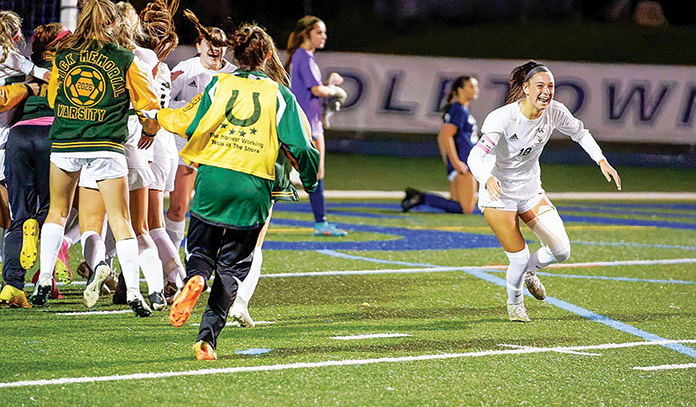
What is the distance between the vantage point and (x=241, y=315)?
613cm

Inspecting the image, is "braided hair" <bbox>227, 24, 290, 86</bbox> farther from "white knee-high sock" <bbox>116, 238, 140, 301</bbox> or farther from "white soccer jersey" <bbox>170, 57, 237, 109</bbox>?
"white soccer jersey" <bbox>170, 57, 237, 109</bbox>

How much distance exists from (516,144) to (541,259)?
875 millimetres

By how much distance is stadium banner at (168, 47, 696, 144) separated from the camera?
66.6 feet

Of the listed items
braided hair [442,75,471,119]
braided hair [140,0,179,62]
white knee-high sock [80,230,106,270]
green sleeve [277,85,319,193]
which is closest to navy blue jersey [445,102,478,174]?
braided hair [442,75,471,119]

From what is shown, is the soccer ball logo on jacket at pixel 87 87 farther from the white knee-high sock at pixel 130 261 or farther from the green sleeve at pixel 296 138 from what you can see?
the green sleeve at pixel 296 138

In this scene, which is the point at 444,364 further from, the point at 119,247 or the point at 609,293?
the point at 609,293

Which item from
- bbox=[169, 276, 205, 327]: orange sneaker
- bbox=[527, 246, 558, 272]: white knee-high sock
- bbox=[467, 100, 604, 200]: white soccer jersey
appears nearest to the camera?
bbox=[169, 276, 205, 327]: orange sneaker

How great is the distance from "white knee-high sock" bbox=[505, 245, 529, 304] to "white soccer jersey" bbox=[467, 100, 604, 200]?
0.39m

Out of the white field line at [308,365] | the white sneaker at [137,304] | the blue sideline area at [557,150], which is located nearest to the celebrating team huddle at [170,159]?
the white sneaker at [137,304]

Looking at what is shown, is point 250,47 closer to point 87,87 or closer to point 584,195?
point 87,87

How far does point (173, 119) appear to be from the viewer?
543 cm

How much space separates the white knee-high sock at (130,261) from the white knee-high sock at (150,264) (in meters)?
0.12

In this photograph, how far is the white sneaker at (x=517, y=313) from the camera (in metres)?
6.70

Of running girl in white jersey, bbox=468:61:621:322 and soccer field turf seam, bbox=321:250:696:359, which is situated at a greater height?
running girl in white jersey, bbox=468:61:621:322
